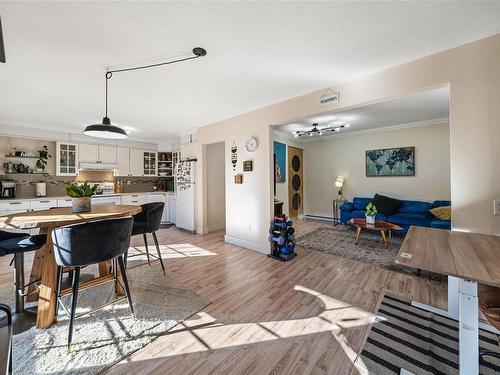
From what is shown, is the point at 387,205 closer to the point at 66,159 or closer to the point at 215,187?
the point at 215,187

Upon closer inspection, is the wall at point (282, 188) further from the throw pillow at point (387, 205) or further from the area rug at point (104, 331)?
the area rug at point (104, 331)

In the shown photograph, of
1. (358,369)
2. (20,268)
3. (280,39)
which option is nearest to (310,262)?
(358,369)

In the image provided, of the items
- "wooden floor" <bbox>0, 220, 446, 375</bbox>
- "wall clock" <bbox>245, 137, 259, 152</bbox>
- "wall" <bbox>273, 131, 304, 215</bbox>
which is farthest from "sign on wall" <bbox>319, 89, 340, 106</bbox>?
"wall" <bbox>273, 131, 304, 215</bbox>

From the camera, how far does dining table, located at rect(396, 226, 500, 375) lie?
3.47 feet

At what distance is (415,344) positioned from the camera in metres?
1.60

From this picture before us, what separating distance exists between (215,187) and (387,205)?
396 cm

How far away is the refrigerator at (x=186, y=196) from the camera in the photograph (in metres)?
4.99

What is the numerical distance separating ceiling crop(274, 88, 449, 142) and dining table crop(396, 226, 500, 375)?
95.0 inches

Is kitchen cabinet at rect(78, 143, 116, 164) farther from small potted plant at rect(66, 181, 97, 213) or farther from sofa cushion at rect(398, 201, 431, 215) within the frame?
sofa cushion at rect(398, 201, 431, 215)

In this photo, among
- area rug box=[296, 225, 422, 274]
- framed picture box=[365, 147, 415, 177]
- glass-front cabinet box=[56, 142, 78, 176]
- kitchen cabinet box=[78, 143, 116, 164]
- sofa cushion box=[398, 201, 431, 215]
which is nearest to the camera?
area rug box=[296, 225, 422, 274]

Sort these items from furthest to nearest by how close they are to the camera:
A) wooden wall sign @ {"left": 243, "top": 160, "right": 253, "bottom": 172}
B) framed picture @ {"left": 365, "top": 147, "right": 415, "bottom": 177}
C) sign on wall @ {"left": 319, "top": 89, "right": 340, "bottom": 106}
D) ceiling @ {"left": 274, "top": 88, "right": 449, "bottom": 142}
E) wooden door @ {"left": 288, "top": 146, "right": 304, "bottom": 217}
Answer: wooden door @ {"left": 288, "top": 146, "right": 304, "bottom": 217} < framed picture @ {"left": 365, "top": 147, "right": 415, "bottom": 177} < wooden wall sign @ {"left": 243, "top": 160, "right": 253, "bottom": 172} < ceiling @ {"left": 274, "top": 88, "right": 449, "bottom": 142} < sign on wall @ {"left": 319, "top": 89, "right": 340, "bottom": 106}

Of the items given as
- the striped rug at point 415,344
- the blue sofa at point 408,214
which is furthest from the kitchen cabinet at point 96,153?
the striped rug at point 415,344

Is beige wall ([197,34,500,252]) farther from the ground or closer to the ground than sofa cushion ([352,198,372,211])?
farther from the ground

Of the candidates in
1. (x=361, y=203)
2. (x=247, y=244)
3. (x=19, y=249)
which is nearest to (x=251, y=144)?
(x=247, y=244)
